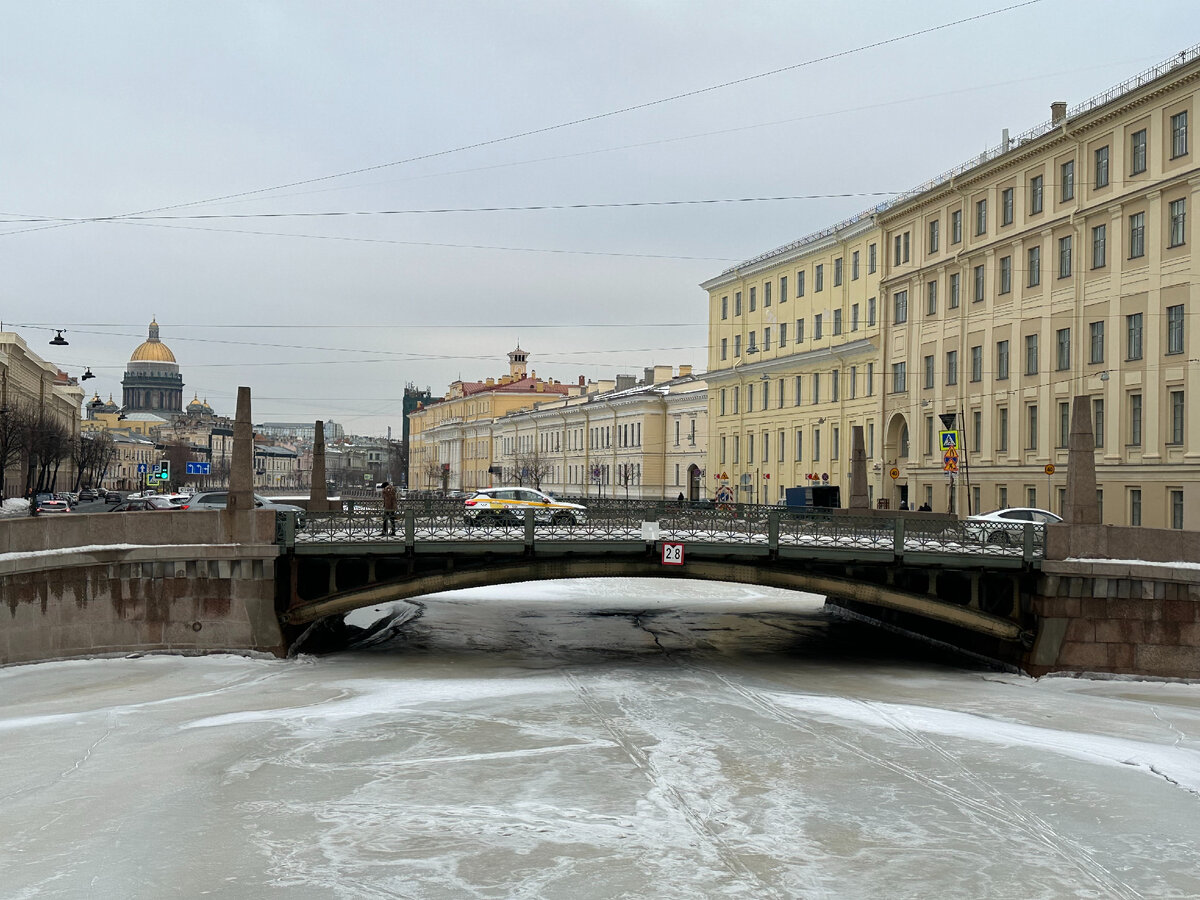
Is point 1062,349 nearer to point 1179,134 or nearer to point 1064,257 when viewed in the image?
point 1064,257

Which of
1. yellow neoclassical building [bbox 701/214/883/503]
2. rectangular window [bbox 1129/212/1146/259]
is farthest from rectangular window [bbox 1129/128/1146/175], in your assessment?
yellow neoclassical building [bbox 701/214/883/503]

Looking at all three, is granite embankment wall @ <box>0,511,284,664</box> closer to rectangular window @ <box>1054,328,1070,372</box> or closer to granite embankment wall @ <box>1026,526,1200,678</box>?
granite embankment wall @ <box>1026,526,1200,678</box>

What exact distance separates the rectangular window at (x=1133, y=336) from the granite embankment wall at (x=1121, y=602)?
1799cm

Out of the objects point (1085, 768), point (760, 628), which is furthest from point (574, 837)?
Answer: point (760, 628)

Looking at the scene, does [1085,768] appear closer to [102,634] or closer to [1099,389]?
[102,634]

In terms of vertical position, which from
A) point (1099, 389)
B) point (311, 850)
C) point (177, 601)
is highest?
point (1099, 389)

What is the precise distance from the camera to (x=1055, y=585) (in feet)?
94.1

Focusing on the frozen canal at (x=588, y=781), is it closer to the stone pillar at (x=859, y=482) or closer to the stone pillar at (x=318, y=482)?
the stone pillar at (x=859, y=482)

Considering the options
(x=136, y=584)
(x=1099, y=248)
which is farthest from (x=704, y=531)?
(x=1099, y=248)

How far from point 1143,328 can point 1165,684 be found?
1965 cm

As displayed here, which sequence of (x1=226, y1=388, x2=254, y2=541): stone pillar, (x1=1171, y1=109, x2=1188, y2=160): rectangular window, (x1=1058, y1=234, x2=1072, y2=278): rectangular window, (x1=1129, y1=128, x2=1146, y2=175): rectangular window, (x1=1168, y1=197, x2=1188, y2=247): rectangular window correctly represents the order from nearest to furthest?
1. (x1=226, y1=388, x2=254, y2=541): stone pillar
2. (x1=1171, y1=109, x2=1188, y2=160): rectangular window
3. (x1=1168, y1=197, x2=1188, y2=247): rectangular window
4. (x1=1129, y1=128, x2=1146, y2=175): rectangular window
5. (x1=1058, y1=234, x2=1072, y2=278): rectangular window

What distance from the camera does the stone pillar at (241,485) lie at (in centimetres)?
2930

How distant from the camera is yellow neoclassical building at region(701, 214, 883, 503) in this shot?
68125 millimetres

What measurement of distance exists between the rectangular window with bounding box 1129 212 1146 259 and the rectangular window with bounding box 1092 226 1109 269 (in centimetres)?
141
